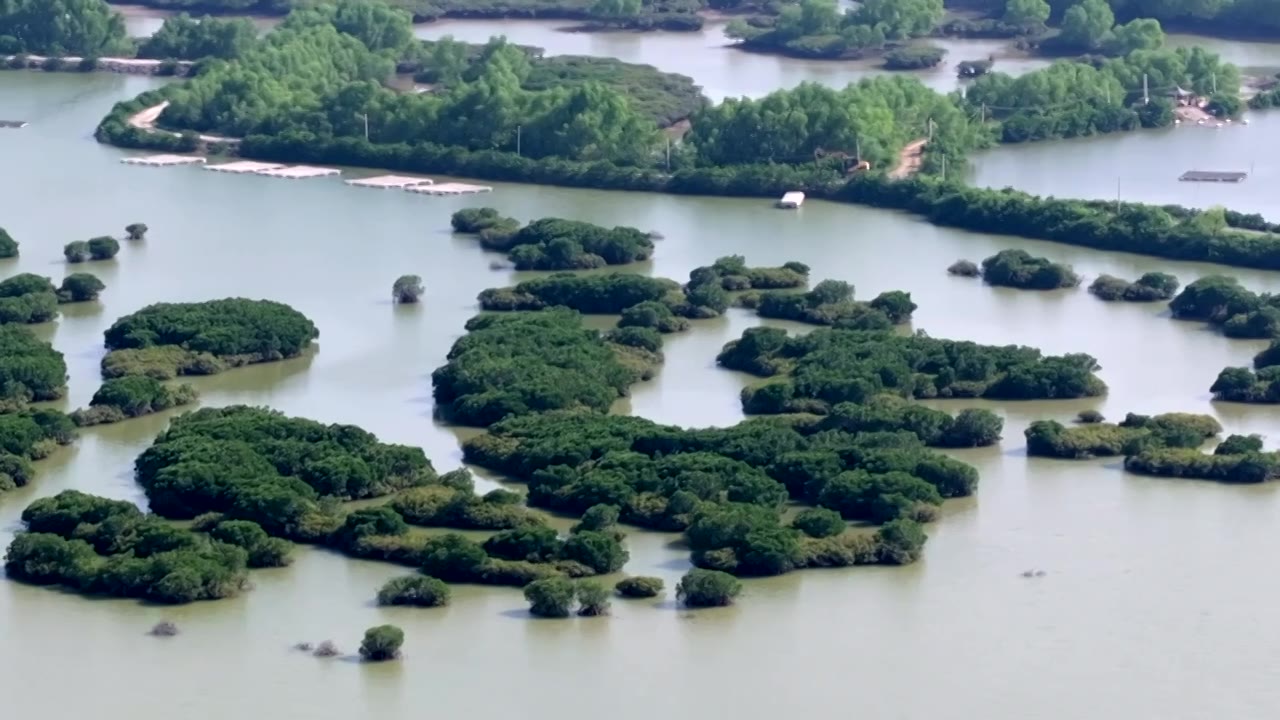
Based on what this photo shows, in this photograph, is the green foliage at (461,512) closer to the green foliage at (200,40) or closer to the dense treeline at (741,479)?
the dense treeline at (741,479)

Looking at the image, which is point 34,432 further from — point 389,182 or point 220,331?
point 389,182

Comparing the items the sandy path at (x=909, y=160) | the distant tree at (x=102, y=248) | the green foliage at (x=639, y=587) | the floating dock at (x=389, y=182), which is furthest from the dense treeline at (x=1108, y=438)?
the floating dock at (x=389, y=182)

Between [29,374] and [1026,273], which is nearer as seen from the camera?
[29,374]

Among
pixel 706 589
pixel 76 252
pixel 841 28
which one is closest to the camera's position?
pixel 706 589

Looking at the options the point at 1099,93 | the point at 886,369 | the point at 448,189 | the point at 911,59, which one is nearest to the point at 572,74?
the point at 911,59

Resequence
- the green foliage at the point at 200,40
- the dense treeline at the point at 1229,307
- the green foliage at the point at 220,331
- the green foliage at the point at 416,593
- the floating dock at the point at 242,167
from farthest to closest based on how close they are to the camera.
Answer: the green foliage at the point at 200,40
the floating dock at the point at 242,167
the dense treeline at the point at 1229,307
the green foliage at the point at 220,331
the green foliage at the point at 416,593

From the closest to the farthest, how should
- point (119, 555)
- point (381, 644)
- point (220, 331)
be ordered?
point (381, 644) < point (119, 555) < point (220, 331)

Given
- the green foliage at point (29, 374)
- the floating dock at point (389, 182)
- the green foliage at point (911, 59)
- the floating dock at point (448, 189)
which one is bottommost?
the green foliage at point (911, 59)
